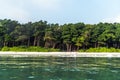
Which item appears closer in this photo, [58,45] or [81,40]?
[81,40]

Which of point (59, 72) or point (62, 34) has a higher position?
point (62, 34)

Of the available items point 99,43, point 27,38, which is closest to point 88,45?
point 99,43

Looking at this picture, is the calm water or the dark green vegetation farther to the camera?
the dark green vegetation

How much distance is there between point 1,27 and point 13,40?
4624mm

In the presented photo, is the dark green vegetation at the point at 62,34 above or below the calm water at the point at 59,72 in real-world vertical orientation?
above

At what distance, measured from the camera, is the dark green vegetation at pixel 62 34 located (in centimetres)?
9000

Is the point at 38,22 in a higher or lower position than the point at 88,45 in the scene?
higher

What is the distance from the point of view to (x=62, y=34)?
300ft

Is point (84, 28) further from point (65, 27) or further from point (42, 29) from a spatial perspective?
point (42, 29)

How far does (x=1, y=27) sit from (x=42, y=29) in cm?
1025

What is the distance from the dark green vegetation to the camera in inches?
3543

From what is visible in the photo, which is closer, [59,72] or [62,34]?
[59,72]

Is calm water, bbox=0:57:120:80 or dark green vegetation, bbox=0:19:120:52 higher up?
dark green vegetation, bbox=0:19:120:52

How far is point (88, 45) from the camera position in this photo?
306ft
